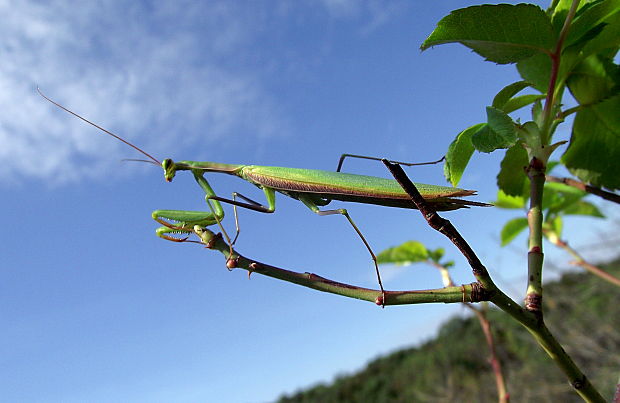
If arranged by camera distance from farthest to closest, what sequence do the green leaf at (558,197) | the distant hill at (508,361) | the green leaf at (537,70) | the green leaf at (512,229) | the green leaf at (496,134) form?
1. the distant hill at (508,361)
2. the green leaf at (512,229)
3. the green leaf at (558,197)
4. the green leaf at (537,70)
5. the green leaf at (496,134)

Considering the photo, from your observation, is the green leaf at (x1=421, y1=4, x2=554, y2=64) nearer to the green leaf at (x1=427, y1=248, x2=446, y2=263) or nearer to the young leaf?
the young leaf

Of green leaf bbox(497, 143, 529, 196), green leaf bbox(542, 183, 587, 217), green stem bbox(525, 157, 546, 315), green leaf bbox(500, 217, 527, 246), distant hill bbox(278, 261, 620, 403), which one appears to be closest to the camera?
green stem bbox(525, 157, 546, 315)

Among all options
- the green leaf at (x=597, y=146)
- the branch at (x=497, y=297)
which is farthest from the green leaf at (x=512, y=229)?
the branch at (x=497, y=297)

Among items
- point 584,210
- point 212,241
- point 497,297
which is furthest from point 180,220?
Result: point 584,210

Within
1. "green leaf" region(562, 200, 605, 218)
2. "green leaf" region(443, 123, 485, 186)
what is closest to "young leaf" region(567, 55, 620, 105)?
"green leaf" region(443, 123, 485, 186)

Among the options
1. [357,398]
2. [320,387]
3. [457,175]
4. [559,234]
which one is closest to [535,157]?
[457,175]

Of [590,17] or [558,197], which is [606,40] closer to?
[590,17]

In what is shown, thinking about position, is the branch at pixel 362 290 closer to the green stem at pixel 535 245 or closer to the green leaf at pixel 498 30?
the green stem at pixel 535 245
